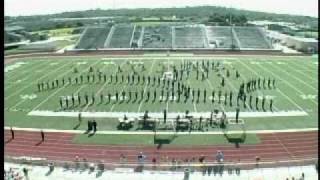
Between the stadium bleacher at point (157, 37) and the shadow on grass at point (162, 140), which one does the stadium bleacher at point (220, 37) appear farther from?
the shadow on grass at point (162, 140)

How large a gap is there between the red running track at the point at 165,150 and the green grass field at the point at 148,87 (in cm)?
297

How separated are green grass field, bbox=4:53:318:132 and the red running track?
9.75 feet

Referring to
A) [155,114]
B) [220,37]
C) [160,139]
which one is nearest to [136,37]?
[220,37]

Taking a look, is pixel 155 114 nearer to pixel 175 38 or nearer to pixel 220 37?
pixel 175 38

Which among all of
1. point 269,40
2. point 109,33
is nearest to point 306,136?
point 269,40

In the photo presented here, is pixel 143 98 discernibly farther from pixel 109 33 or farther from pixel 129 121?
pixel 109 33

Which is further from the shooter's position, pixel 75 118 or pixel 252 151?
pixel 75 118

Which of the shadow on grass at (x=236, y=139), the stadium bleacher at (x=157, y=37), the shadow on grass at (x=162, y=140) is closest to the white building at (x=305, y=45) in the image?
the stadium bleacher at (x=157, y=37)

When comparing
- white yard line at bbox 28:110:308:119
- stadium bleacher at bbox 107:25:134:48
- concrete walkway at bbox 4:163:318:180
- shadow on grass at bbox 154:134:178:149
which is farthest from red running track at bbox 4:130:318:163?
stadium bleacher at bbox 107:25:134:48

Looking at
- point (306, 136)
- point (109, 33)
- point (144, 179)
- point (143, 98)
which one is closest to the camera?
point (144, 179)

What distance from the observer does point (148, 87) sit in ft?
147

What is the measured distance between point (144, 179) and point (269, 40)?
73179 millimetres

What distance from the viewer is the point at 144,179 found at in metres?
22.2

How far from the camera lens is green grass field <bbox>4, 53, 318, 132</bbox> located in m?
33.2
